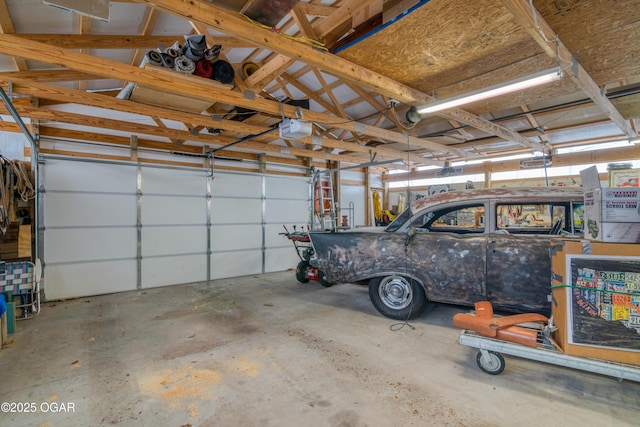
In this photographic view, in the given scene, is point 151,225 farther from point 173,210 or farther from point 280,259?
point 280,259

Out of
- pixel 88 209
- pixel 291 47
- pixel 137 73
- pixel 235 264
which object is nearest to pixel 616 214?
pixel 291 47

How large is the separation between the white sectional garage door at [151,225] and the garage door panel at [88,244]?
0.01m

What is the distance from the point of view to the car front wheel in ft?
12.7

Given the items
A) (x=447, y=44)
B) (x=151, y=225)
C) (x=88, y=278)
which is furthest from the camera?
(x=151, y=225)

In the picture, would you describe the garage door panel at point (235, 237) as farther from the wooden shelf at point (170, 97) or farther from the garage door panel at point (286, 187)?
the wooden shelf at point (170, 97)

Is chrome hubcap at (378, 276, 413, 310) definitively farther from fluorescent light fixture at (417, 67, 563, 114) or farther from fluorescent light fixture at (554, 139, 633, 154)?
fluorescent light fixture at (554, 139, 633, 154)

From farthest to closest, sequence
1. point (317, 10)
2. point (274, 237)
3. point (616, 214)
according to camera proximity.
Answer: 1. point (274, 237)
2. point (317, 10)
3. point (616, 214)

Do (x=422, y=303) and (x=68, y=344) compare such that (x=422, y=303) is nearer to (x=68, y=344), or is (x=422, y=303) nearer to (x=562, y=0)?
(x=562, y=0)

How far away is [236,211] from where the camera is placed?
24.3 feet

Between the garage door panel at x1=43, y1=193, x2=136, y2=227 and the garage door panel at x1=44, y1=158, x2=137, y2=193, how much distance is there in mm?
144

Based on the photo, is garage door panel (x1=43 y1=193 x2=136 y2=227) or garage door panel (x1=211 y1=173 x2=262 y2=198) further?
garage door panel (x1=211 y1=173 x2=262 y2=198)

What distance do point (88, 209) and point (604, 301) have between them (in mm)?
7508

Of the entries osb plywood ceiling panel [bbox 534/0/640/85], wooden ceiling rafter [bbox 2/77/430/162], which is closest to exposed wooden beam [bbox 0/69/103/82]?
wooden ceiling rafter [bbox 2/77/430/162]

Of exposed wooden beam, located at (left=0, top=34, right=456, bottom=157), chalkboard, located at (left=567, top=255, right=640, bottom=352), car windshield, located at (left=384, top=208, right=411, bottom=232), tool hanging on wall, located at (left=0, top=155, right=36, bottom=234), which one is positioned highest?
exposed wooden beam, located at (left=0, top=34, right=456, bottom=157)
